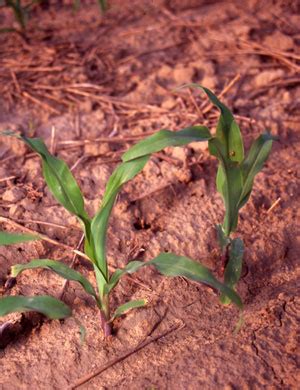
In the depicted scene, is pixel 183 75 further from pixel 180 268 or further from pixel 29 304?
pixel 29 304

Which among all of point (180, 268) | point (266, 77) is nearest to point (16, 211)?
point (180, 268)

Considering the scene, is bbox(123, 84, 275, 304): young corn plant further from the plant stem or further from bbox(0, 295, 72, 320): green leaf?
bbox(0, 295, 72, 320): green leaf

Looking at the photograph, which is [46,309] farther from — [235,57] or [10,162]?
[235,57]

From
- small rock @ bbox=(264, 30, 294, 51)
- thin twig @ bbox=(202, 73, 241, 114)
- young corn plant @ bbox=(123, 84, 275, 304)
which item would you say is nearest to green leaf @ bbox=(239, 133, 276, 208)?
young corn plant @ bbox=(123, 84, 275, 304)

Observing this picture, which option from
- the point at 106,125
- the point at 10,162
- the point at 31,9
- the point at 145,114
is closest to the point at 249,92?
the point at 145,114

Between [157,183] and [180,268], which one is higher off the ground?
[180,268]

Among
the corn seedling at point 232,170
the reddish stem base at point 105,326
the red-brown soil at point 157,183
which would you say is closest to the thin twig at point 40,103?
the red-brown soil at point 157,183

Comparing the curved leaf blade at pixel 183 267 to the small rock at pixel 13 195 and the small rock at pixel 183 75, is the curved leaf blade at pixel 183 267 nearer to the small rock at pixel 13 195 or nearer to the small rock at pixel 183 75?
the small rock at pixel 13 195
